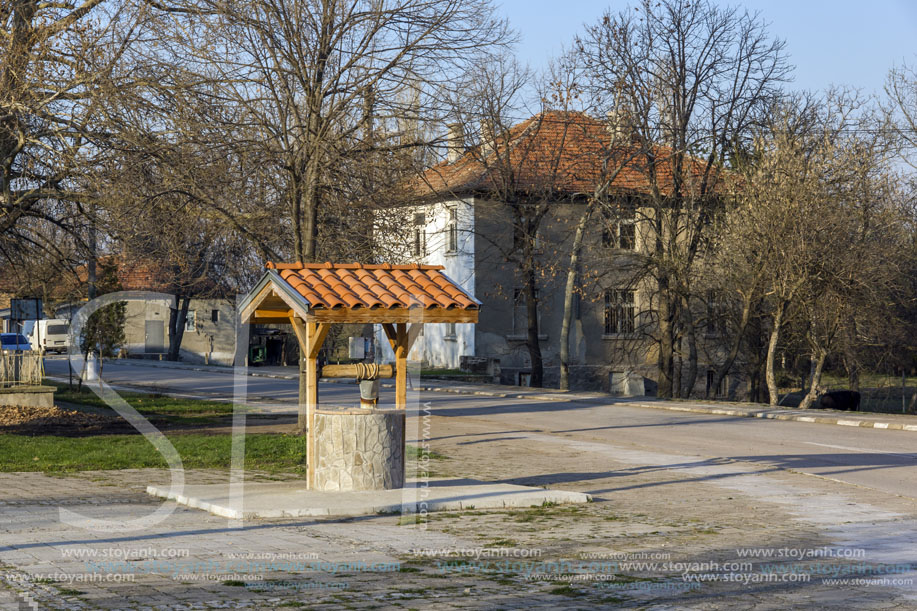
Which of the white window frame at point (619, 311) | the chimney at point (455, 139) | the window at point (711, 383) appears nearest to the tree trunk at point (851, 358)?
the window at point (711, 383)

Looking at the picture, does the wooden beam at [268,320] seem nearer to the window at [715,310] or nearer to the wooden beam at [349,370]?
the wooden beam at [349,370]

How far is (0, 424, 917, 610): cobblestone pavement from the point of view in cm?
664

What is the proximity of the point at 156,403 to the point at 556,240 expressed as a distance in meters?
22.5

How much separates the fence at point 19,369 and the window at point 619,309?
18.4 meters

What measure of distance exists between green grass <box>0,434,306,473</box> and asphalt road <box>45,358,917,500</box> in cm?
395

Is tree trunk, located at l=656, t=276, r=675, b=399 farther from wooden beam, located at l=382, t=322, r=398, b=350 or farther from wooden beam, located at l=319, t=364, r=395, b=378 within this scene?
wooden beam, located at l=319, t=364, r=395, b=378

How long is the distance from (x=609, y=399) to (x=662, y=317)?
20.7 ft

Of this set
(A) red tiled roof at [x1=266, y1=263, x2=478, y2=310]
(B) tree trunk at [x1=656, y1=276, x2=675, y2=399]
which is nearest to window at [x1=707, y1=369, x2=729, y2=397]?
(B) tree trunk at [x1=656, y1=276, x2=675, y2=399]

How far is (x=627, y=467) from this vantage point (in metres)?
15.0

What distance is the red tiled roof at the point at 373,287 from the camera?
11438mm

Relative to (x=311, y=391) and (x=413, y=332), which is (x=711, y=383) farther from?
(x=311, y=391)

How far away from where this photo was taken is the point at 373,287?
1179cm

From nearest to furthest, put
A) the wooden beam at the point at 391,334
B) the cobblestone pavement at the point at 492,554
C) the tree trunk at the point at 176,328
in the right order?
the cobblestone pavement at the point at 492,554 < the wooden beam at the point at 391,334 < the tree trunk at the point at 176,328

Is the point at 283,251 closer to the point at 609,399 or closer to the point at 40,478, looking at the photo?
the point at 40,478
